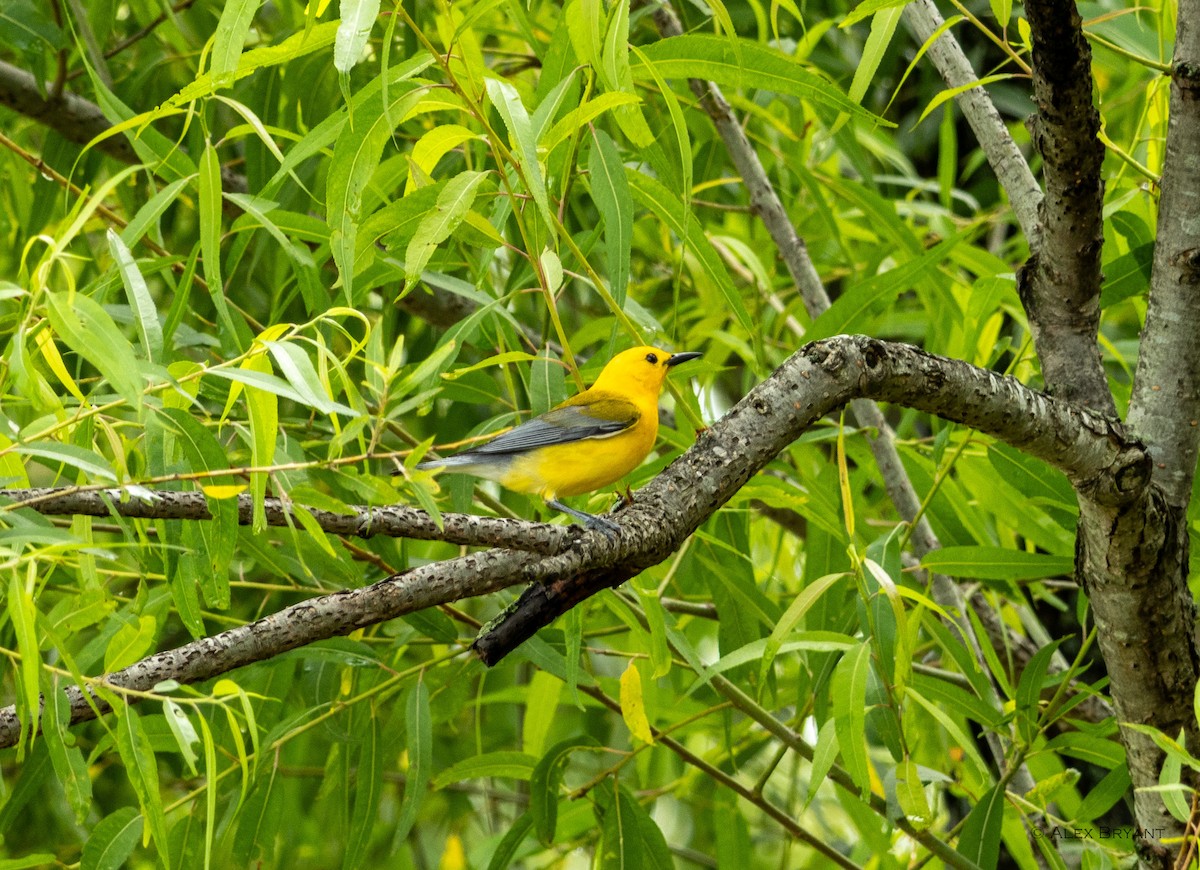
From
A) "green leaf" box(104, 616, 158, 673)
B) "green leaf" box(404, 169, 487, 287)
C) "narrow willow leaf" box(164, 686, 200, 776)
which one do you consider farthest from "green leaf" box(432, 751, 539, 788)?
"green leaf" box(404, 169, 487, 287)

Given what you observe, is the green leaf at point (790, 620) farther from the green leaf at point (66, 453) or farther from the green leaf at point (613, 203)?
the green leaf at point (66, 453)

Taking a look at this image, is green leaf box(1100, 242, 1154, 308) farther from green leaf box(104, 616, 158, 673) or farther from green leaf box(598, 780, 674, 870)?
green leaf box(104, 616, 158, 673)

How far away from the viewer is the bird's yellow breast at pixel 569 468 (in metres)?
2.49

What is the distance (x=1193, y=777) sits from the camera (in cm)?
192

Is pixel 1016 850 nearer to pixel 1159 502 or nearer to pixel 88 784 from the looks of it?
pixel 1159 502

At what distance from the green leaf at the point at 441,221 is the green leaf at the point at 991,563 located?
114 cm

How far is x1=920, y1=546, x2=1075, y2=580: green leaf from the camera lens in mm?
2240

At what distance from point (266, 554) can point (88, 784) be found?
68cm

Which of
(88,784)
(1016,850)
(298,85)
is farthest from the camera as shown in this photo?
(298,85)

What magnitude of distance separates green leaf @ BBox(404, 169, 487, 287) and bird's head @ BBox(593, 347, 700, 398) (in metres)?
1.15

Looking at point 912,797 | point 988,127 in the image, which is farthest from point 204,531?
point 988,127

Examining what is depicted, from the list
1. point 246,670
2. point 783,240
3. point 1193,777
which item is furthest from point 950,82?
point 246,670

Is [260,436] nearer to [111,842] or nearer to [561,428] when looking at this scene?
[111,842]

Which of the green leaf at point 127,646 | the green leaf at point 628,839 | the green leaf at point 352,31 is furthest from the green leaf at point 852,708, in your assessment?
the green leaf at point 352,31
